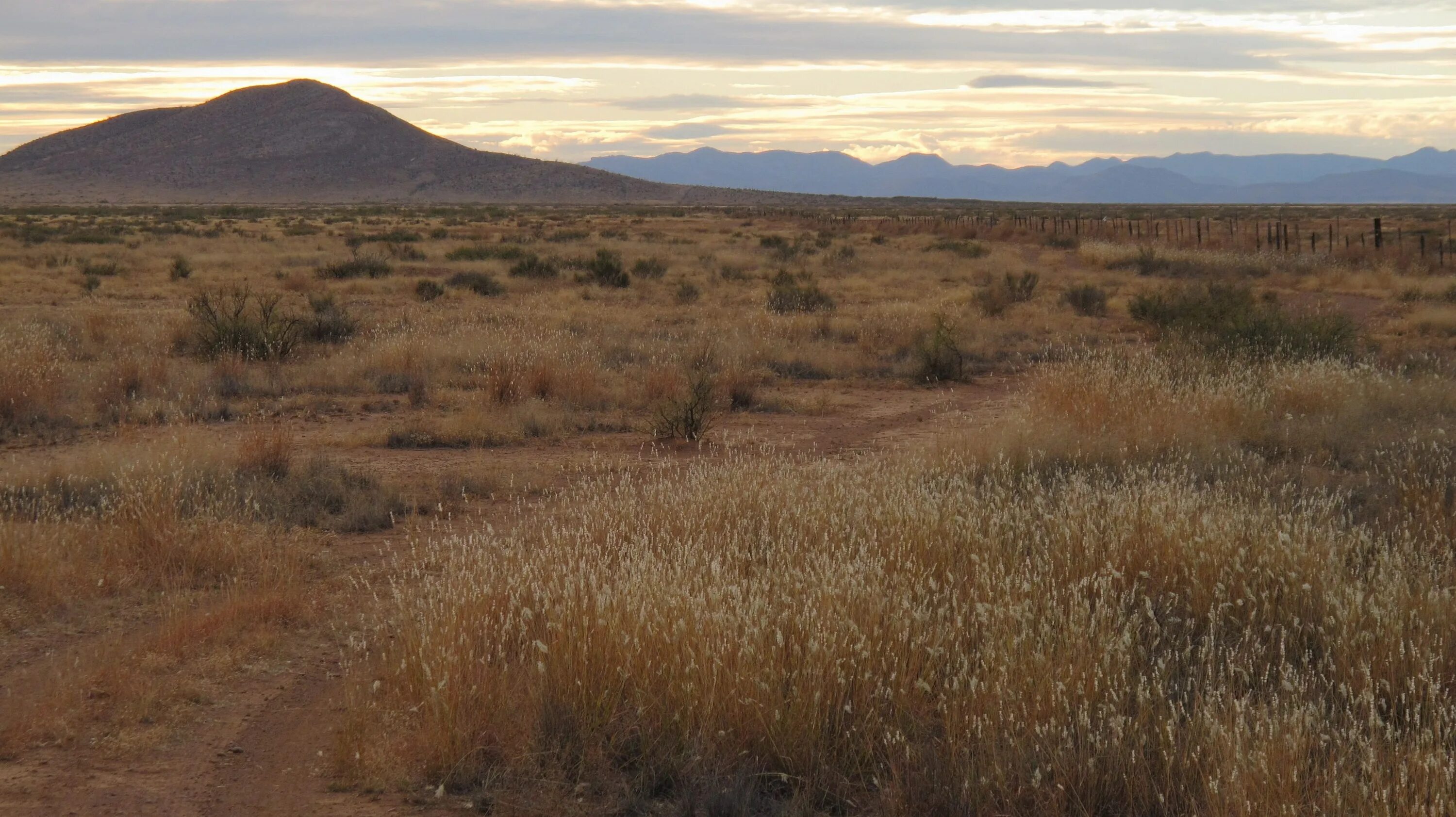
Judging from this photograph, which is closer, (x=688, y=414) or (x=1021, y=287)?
(x=688, y=414)

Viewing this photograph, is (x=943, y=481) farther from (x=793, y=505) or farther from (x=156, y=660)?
(x=156, y=660)

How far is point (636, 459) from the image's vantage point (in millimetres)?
10586

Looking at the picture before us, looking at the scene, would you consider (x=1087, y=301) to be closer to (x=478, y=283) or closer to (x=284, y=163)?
(x=478, y=283)

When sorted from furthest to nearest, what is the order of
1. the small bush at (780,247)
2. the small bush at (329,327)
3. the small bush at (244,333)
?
the small bush at (780,247), the small bush at (329,327), the small bush at (244,333)

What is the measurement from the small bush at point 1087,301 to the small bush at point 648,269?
34.2 ft

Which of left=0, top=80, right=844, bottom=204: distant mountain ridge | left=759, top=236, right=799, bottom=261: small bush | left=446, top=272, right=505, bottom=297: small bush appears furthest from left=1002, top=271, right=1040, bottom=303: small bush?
left=0, top=80, right=844, bottom=204: distant mountain ridge

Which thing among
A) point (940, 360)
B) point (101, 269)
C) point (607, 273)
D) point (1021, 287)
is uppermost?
point (101, 269)

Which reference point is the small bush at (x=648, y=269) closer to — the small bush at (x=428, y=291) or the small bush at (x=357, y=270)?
the small bush at (x=428, y=291)

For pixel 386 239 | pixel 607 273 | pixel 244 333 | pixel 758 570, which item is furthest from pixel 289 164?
pixel 758 570

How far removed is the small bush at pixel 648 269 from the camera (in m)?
30.1

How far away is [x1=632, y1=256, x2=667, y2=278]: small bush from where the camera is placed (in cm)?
3006

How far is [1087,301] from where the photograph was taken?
24266 mm

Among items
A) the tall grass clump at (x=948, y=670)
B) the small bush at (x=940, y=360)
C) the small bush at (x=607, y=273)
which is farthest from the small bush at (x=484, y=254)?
the tall grass clump at (x=948, y=670)

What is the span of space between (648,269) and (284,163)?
133 metres
